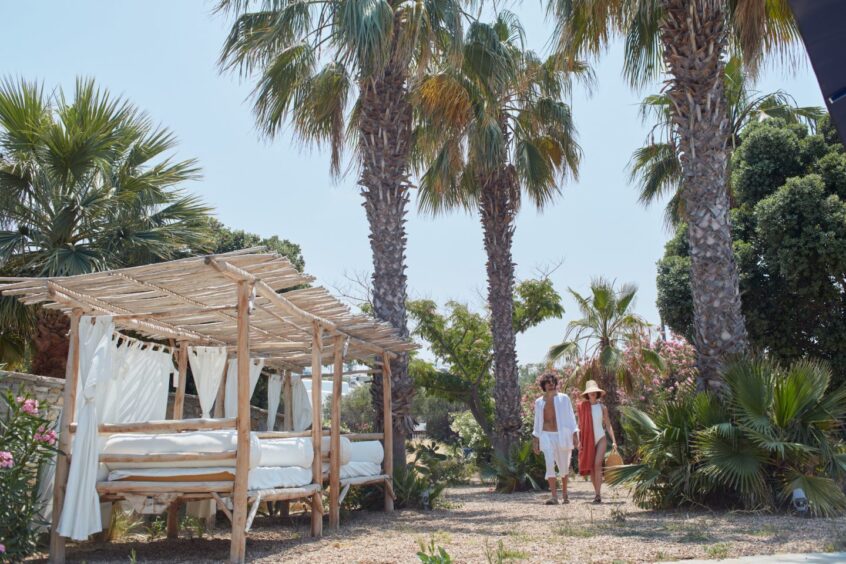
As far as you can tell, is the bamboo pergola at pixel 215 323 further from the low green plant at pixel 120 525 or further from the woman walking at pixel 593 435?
the woman walking at pixel 593 435

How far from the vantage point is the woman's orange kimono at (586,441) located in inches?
414

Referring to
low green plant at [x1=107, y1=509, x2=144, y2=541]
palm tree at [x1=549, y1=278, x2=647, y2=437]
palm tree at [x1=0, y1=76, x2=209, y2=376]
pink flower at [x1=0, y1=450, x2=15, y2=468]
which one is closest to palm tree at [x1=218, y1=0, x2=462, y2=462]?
Answer: palm tree at [x1=0, y1=76, x2=209, y2=376]

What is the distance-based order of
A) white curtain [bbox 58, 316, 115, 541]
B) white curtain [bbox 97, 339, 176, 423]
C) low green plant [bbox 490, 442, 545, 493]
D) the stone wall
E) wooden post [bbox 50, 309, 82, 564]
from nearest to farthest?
1. white curtain [bbox 58, 316, 115, 541]
2. wooden post [bbox 50, 309, 82, 564]
3. the stone wall
4. white curtain [bbox 97, 339, 176, 423]
5. low green plant [bbox 490, 442, 545, 493]

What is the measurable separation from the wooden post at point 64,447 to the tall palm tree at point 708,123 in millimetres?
6991

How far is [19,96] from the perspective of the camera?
10102 millimetres

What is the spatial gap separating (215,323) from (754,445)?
6.18 m

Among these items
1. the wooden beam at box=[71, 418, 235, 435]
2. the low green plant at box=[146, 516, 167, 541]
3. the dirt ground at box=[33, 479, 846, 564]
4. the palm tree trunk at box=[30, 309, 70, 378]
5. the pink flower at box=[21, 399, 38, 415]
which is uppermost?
the palm tree trunk at box=[30, 309, 70, 378]

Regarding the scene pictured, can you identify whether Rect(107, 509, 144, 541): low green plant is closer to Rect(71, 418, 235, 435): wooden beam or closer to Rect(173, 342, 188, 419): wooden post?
Rect(71, 418, 235, 435): wooden beam

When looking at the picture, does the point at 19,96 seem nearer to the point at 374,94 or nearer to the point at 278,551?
the point at 374,94

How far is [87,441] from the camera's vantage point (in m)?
6.43

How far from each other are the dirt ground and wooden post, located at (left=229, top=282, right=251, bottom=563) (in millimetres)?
299

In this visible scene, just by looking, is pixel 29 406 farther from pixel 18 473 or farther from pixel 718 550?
pixel 718 550

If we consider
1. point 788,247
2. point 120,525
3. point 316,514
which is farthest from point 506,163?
point 120,525

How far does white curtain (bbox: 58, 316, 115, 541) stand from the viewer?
6.23 meters
